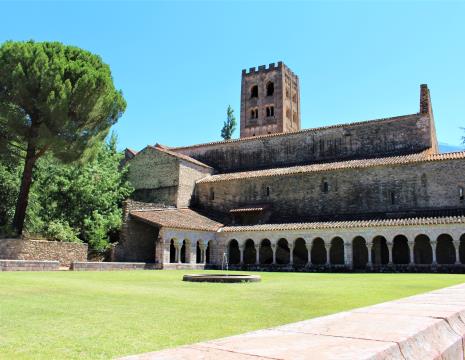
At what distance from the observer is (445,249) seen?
27750mm

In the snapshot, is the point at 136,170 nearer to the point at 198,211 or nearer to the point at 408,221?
the point at 198,211

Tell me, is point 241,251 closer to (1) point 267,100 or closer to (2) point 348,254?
A: (2) point 348,254

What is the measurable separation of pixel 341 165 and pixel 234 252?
33.8ft

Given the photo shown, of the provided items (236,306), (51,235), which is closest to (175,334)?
(236,306)

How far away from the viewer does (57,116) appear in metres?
23.0

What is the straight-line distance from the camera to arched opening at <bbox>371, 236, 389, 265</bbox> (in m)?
29.5

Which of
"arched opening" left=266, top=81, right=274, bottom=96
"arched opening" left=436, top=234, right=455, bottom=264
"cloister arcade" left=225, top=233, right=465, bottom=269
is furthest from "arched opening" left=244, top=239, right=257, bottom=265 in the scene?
"arched opening" left=266, top=81, right=274, bottom=96

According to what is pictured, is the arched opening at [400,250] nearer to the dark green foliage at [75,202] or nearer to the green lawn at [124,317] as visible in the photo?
the dark green foliage at [75,202]

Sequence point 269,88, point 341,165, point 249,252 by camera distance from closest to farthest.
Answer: point 341,165
point 249,252
point 269,88

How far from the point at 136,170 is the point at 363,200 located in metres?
18.1

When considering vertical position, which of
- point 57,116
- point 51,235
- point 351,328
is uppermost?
point 57,116

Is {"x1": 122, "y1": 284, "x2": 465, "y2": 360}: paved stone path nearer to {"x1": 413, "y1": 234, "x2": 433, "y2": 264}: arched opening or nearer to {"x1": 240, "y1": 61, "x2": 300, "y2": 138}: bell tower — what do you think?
{"x1": 413, "y1": 234, "x2": 433, "y2": 264}: arched opening

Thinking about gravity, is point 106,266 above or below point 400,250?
below

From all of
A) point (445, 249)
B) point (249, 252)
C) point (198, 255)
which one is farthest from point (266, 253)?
point (445, 249)
